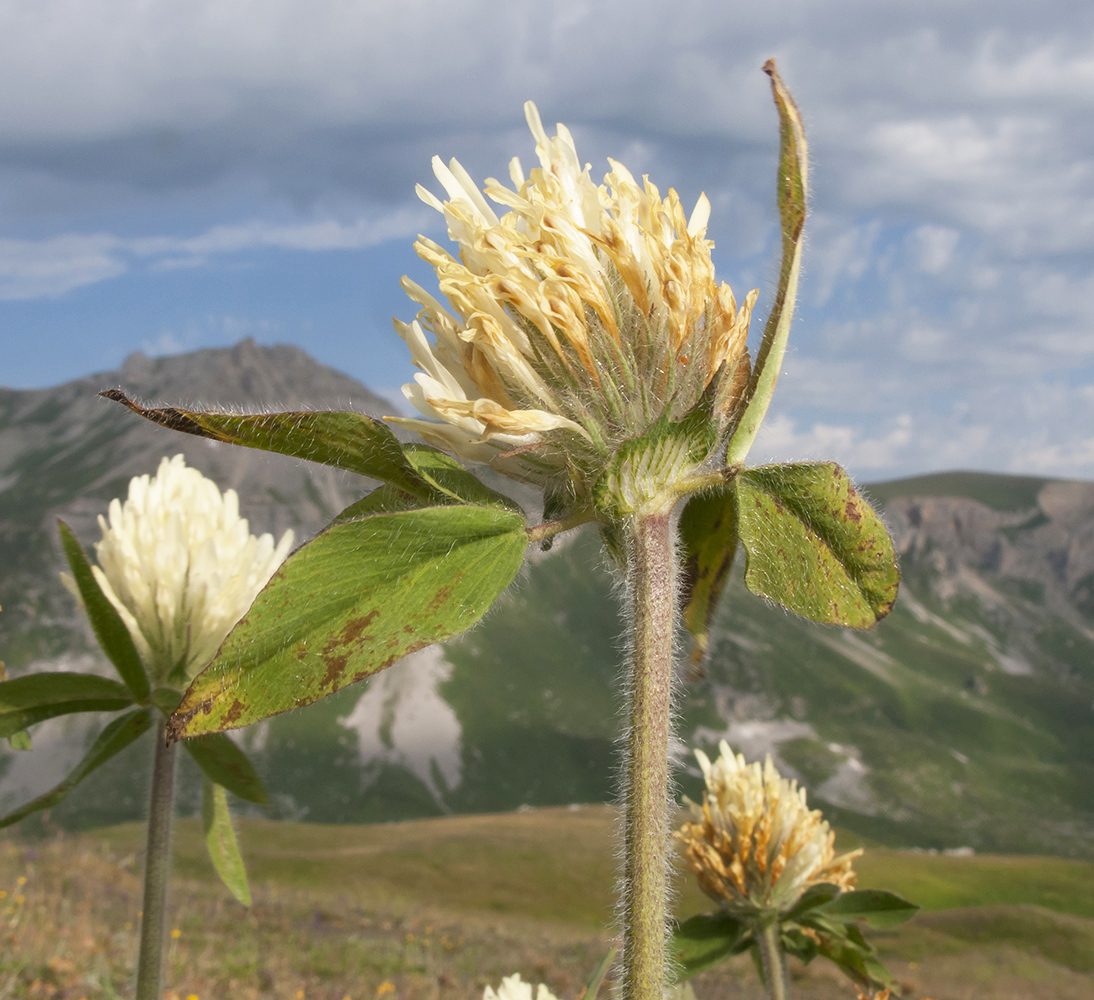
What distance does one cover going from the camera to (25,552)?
191750mm

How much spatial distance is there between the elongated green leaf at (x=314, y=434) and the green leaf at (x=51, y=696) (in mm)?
1494

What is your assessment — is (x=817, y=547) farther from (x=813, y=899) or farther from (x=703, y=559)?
(x=813, y=899)

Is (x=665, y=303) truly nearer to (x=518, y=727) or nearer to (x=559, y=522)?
(x=559, y=522)

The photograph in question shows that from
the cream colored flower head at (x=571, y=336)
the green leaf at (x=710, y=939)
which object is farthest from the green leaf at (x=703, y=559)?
the green leaf at (x=710, y=939)

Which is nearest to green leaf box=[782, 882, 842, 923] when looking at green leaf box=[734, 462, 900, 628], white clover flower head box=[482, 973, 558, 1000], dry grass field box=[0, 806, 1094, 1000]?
dry grass field box=[0, 806, 1094, 1000]

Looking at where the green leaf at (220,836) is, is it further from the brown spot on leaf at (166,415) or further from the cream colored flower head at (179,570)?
the brown spot on leaf at (166,415)

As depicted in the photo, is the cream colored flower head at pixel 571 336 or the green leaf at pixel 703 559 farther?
the green leaf at pixel 703 559

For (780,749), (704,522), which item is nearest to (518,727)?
(780,749)

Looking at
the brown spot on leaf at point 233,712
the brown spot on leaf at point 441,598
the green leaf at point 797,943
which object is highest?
the brown spot on leaf at point 441,598

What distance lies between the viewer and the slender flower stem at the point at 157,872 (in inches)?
103

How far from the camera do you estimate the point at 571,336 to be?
1.74 meters

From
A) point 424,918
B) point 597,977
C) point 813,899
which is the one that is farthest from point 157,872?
point 424,918

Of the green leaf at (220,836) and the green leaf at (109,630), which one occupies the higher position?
the green leaf at (109,630)

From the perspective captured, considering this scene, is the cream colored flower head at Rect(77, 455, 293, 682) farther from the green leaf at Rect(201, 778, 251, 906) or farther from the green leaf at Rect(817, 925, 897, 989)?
the green leaf at Rect(817, 925, 897, 989)
